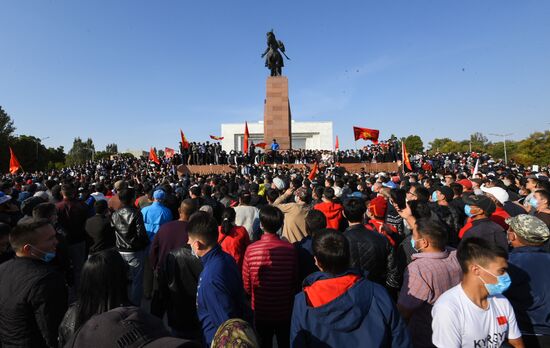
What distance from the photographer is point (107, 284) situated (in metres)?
1.46

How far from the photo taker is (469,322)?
174 centimetres

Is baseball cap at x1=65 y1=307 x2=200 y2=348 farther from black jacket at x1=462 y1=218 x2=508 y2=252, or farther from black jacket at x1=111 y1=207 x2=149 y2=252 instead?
black jacket at x1=462 y1=218 x2=508 y2=252

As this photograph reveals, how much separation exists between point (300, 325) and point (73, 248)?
15.2ft

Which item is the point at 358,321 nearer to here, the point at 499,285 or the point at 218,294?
the point at 218,294

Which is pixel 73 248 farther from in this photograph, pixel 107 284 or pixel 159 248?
pixel 107 284

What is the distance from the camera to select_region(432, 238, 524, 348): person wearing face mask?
1741 mm

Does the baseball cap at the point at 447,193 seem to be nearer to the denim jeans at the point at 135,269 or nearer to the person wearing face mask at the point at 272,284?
the person wearing face mask at the point at 272,284

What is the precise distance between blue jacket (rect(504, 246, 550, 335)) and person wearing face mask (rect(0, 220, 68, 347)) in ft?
9.67

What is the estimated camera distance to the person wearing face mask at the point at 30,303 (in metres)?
1.88

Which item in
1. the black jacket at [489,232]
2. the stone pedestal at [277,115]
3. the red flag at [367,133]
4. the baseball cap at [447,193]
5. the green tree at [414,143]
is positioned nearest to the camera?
the black jacket at [489,232]

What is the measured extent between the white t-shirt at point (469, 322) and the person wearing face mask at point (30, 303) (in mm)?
2226

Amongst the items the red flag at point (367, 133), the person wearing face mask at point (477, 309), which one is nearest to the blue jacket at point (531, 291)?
the person wearing face mask at point (477, 309)

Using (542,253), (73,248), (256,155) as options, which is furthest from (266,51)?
(542,253)

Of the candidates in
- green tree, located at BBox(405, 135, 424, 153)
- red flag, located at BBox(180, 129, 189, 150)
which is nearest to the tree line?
green tree, located at BBox(405, 135, 424, 153)
